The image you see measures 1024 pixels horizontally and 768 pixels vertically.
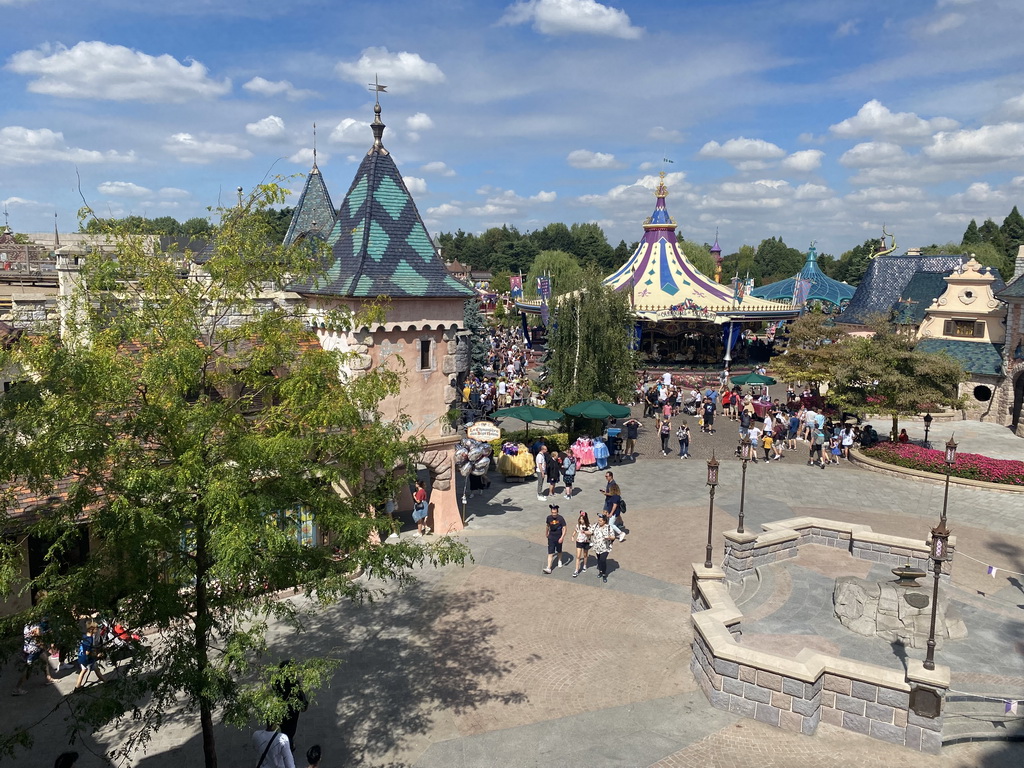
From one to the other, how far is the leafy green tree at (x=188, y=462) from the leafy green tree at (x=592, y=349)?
61.7ft

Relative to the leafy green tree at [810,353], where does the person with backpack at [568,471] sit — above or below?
below

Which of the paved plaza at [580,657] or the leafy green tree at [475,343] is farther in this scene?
the leafy green tree at [475,343]

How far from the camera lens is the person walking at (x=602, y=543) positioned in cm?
1448

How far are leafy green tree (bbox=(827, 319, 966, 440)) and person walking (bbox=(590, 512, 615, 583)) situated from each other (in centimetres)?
1474

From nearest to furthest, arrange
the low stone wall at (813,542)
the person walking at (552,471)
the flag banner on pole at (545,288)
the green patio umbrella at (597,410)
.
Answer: the low stone wall at (813,542) < the person walking at (552,471) < the green patio umbrella at (597,410) < the flag banner on pole at (545,288)

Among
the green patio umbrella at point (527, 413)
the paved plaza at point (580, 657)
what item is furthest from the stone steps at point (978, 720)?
the green patio umbrella at point (527, 413)

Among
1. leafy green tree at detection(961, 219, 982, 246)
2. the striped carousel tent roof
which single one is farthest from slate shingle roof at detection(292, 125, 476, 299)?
leafy green tree at detection(961, 219, 982, 246)

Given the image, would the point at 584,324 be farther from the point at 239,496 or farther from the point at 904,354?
the point at 239,496

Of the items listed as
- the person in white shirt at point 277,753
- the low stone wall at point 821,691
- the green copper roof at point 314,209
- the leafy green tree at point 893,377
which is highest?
the green copper roof at point 314,209

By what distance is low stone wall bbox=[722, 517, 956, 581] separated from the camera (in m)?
14.6

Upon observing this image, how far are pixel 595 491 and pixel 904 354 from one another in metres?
12.5

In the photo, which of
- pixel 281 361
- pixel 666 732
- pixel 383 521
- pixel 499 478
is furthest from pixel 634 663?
pixel 499 478

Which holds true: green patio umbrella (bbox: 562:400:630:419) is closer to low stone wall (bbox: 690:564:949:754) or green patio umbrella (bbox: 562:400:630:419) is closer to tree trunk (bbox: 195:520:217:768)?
low stone wall (bbox: 690:564:949:754)

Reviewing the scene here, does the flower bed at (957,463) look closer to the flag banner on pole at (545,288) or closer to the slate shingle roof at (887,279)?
the flag banner on pole at (545,288)
